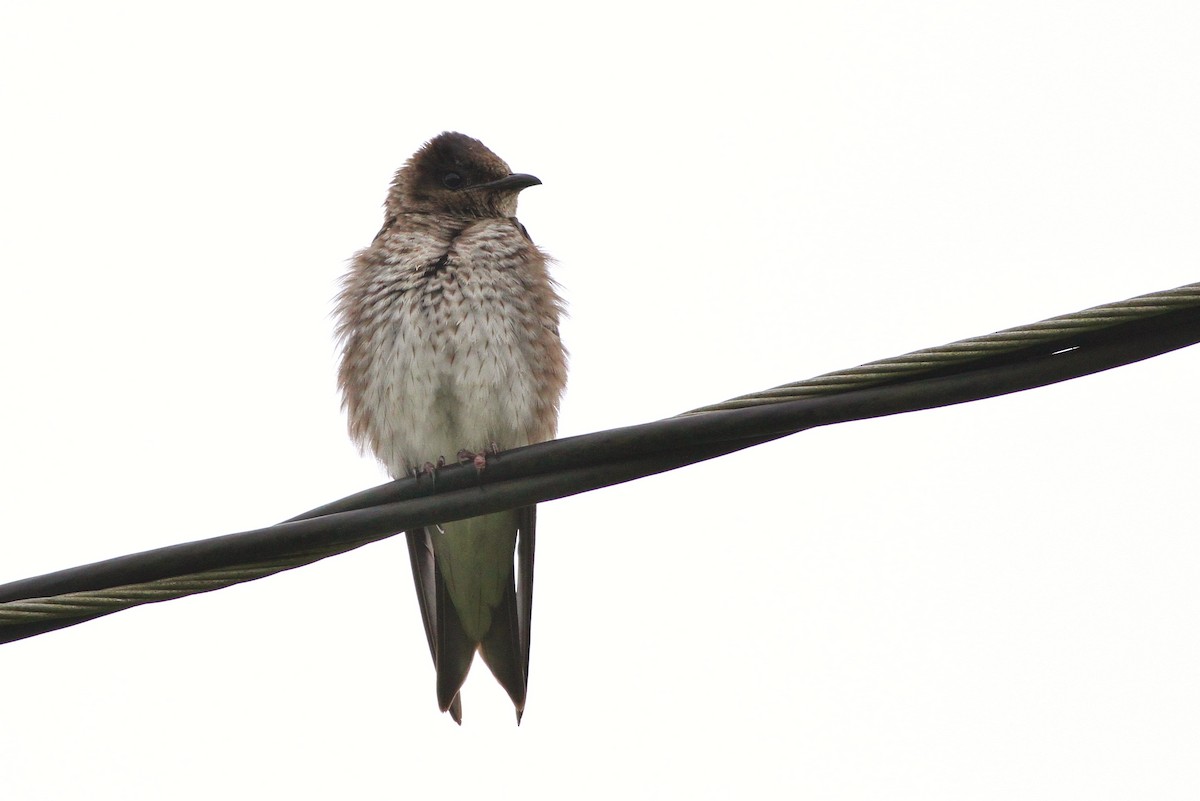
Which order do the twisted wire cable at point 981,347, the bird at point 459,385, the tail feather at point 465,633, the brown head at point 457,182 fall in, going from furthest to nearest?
the brown head at point 457,182 < the tail feather at point 465,633 < the bird at point 459,385 < the twisted wire cable at point 981,347

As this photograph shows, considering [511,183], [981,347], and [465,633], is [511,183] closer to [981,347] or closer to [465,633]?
[465,633]

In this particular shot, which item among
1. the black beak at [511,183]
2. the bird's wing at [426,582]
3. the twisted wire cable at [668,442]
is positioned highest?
the black beak at [511,183]

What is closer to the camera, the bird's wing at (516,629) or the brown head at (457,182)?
the bird's wing at (516,629)

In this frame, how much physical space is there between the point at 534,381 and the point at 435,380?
17.7 inches

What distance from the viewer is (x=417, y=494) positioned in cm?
389

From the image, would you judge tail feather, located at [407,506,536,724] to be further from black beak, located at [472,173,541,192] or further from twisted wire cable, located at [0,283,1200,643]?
twisted wire cable, located at [0,283,1200,643]

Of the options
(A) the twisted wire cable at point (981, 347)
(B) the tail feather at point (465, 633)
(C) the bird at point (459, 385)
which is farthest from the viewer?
(B) the tail feather at point (465, 633)

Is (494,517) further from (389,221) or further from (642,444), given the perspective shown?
(642,444)

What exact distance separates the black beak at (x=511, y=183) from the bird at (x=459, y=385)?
48cm

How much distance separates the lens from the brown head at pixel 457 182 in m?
7.30

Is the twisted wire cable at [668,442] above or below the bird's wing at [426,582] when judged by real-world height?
below

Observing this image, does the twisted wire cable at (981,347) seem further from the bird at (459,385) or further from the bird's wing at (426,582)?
the bird's wing at (426,582)

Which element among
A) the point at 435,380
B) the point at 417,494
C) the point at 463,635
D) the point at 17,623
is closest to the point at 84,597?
the point at 17,623

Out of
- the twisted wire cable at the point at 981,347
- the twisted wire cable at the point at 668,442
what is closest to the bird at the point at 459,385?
the twisted wire cable at the point at 668,442
